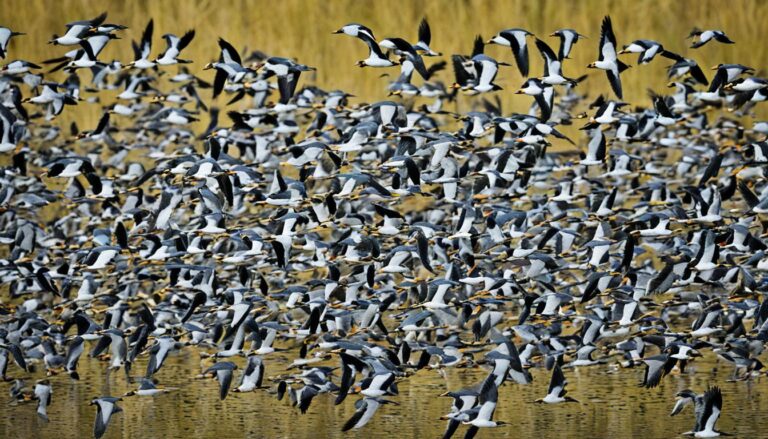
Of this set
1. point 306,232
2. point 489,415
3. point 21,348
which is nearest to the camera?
point 489,415

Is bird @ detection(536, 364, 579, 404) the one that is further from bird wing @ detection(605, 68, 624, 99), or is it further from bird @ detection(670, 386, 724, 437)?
bird wing @ detection(605, 68, 624, 99)

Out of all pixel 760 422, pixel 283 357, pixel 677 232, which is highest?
pixel 677 232

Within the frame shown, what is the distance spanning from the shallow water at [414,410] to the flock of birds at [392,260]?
0.78 ft

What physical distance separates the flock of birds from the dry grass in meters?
8.49

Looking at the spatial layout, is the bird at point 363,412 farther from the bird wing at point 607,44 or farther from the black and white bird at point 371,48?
the bird wing at point 607,44

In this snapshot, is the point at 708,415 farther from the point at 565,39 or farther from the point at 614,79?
the point at 565,39

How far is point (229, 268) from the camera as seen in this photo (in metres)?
20.1

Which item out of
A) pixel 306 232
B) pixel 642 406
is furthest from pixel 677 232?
pixel 306 232

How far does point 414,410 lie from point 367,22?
53.2 ft

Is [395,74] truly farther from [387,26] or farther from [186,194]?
[186,194]

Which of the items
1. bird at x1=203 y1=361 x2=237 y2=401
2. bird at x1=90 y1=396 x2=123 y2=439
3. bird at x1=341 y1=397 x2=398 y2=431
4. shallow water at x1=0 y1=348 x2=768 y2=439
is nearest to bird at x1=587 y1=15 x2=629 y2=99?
shallow water at x1=0 y1=348 x2=768 y2=439

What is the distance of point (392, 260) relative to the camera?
1770cm

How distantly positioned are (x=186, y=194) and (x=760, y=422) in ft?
29.2

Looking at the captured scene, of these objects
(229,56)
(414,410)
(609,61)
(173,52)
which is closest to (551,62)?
(609,61)
